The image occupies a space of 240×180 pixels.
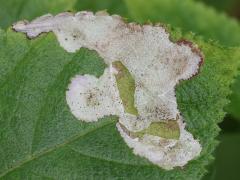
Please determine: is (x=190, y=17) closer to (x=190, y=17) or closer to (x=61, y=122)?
(x=190, y=17)

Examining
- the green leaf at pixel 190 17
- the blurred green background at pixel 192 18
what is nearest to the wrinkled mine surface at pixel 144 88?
the blurred green background at pixel 192 18

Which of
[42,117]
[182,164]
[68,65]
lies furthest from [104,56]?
[182,164]

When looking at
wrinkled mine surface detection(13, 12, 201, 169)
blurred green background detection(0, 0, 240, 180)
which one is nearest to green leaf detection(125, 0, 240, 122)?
blurred green background detection(0, 0, 240, 180)

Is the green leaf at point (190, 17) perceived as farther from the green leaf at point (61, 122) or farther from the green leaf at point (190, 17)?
the green leaf at point (61, 122)

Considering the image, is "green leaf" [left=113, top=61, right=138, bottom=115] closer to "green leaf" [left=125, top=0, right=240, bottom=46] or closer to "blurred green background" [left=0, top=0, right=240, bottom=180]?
"blurred green background" [left=0, top=0, right=240, bottom=180]

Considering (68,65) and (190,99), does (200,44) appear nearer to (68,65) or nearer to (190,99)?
(190,99)

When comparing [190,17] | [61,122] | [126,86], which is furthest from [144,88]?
[190,17]
